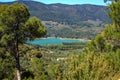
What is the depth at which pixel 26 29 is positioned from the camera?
51.4ft

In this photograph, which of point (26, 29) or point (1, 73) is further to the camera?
point (1, 73)

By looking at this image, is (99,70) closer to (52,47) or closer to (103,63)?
(103,63)

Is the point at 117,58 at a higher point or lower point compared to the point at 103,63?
lower

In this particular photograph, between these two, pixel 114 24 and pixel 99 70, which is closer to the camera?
pixel 99 70

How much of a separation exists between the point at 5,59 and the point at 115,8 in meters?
6.27

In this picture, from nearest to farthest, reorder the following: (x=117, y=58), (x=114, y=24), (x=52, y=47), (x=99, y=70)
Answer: (x=99, y=70), (x=117, y=58), (x=114, y=24), (x=52, y=47)

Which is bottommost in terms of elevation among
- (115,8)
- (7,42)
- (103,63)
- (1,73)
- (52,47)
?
(52,47)

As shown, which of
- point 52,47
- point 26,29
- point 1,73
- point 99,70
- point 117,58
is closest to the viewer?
point 99,70

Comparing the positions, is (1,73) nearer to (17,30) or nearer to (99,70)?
(17,30)

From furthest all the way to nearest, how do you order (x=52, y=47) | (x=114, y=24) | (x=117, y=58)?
(x=52, y=47) → (x=114, y=24) → (x=117, y=58)

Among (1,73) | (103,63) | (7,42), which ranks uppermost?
(103,63)

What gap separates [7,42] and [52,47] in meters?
169

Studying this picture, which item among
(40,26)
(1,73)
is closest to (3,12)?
(40,26)

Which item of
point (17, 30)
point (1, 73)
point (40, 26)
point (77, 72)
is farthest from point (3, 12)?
point (77, 72)
